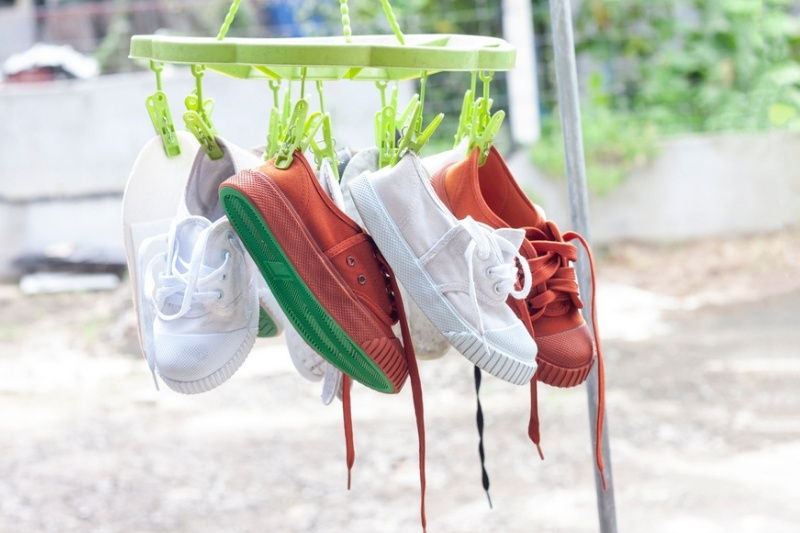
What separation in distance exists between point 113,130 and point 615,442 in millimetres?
3025

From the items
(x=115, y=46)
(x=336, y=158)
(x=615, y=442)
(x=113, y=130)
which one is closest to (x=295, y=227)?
(x=336, y=158)

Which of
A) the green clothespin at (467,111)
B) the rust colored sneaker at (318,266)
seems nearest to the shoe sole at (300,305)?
A: the rust colored sneaker at (318,266)

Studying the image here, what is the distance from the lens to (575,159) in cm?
105

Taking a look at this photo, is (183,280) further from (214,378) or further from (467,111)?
(467,111)

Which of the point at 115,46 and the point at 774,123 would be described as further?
the point at 115,46

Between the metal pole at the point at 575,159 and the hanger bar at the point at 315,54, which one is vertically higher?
the hanger bar at the point at 315,54

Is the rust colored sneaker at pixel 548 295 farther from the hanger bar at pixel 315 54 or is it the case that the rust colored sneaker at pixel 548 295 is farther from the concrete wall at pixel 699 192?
the concrete wall at pixel 699 192

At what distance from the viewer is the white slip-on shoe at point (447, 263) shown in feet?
2.83

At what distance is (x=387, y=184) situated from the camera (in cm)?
87

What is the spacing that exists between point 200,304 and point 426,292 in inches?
8.4

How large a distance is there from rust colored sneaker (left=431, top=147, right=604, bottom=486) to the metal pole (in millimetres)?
92

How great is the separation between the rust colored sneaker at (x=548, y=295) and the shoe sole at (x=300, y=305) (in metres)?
0.15

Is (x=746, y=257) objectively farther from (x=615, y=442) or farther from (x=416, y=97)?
(x=416, y=97)

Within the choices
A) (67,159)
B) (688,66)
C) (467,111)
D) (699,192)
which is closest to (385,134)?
(467,111)
